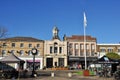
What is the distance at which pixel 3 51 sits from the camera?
96.0 metres

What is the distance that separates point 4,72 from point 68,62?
60847 mm

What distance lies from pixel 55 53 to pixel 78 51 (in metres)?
8.00

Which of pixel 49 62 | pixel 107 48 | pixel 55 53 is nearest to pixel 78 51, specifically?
pixel 55 53

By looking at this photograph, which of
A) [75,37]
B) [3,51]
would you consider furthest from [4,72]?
[75,37]

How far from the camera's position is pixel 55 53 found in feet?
322

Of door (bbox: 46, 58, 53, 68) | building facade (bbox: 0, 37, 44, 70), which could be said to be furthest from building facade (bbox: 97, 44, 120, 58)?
building facade (bbox: 0, 37, 44, 70)

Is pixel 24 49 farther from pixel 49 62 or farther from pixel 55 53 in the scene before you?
pixel 55 53

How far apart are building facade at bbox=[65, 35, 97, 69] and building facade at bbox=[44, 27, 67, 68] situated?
105 inches

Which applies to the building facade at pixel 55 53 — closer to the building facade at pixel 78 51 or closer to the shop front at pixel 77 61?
the building facade at pixel 78 51

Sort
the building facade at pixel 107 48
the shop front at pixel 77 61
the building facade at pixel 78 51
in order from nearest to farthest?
1. the shop front at pixel 77 61
2. the building facade at pixel 78 51
3. the building facade at pixel 107 48

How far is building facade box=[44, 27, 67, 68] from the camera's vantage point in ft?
320

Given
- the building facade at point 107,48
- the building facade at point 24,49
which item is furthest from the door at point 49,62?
the building facade at point 107,48

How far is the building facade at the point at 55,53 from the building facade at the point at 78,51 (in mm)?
2666

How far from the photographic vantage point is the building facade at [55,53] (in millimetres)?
97625
